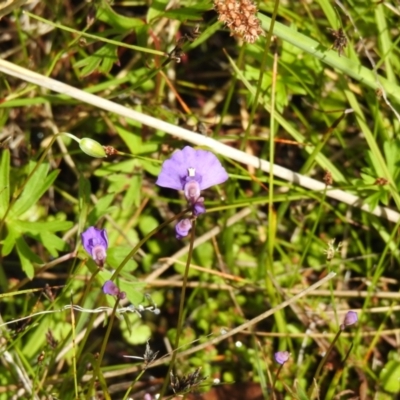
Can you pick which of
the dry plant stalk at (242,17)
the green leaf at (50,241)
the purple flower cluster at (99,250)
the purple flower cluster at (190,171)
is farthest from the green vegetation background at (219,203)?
the purple flower cluster at (190,171)

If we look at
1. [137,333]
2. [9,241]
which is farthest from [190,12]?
[137,333]

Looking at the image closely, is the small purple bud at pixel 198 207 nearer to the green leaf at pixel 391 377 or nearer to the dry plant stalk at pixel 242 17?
the dry plant stalk at pixel 242 17

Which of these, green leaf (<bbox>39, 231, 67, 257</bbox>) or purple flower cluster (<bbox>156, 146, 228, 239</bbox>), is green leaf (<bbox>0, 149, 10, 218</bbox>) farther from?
purple flower cluster (<bbox>156, 146, 228, 239</bbox>)

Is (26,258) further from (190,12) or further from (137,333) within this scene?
(190,12)

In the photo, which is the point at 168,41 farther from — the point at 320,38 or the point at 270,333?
the point at 270,333

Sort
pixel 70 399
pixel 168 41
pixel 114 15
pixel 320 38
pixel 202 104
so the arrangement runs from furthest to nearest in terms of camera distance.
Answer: pixel 202 104
pixel 168 41
pixel 320 38
pixel 114 15
pixel 70 399

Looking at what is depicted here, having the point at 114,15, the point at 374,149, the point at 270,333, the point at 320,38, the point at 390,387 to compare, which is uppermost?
the point at 114,15

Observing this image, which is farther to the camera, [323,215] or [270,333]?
[323,215]

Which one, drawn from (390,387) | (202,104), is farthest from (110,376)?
(202,104)
